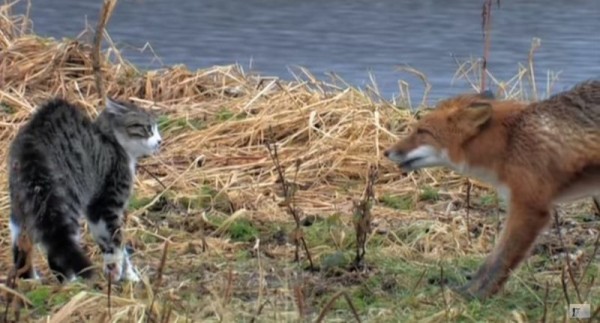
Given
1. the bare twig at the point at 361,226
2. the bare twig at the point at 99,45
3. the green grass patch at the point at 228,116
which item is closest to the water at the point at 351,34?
the bare twig at the point at 99,45

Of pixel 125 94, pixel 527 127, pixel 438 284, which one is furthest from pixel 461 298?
pixel 125 94

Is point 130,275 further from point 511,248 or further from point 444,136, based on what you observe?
point 511,248

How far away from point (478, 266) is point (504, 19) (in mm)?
9857

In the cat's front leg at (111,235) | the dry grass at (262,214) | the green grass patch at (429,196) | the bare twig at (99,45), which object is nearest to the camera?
the dry grass at (262,214)

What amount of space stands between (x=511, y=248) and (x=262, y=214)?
5.65 feet

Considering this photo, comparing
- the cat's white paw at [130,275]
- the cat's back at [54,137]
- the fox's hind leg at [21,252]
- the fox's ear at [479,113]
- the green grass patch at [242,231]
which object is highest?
the fox's ear at [479,113]

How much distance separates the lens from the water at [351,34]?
13422mm

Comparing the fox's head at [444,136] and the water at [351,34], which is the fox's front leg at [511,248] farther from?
the water at [351,34]

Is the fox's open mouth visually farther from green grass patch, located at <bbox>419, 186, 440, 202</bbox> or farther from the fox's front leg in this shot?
green grass patch, located at <bbox>419, 186, 440, 202</bbox>

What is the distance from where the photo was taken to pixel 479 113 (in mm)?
7039

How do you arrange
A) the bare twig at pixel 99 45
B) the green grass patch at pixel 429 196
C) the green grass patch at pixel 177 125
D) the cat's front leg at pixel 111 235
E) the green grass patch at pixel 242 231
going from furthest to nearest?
the bare twig at pixel 99 45
the green grass patch at pixel 177 125
the green grass patch at pixel 429 196
the green grass patch at pixel 242 231
the cat's front leg at pixel 111 235

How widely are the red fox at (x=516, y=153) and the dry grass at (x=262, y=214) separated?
0.62ft

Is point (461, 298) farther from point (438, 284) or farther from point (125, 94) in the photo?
point (125, 94)

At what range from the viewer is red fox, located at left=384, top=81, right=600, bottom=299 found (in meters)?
6.84
